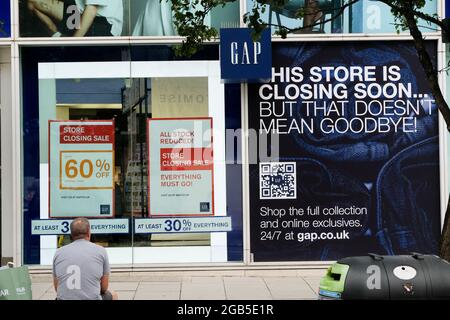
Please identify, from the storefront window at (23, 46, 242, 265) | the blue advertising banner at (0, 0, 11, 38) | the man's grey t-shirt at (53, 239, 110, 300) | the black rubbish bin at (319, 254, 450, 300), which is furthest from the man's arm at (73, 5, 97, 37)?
the black rubbish bin at (319, 254, 450, 300)

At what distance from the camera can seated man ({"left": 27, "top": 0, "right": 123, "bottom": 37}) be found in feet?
38.6

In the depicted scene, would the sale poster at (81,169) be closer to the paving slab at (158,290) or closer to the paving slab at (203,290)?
the paving slab at (158,290)

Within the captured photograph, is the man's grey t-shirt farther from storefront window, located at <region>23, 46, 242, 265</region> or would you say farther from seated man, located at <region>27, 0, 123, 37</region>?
seated man, located at <region>27, 0, 123, 37</region>

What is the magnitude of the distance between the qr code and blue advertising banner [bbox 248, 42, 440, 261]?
2 centimetres

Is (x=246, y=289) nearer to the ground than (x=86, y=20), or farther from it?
nearer to the ground

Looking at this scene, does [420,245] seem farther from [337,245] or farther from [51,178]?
[51,178]

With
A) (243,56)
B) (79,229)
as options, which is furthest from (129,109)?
(79,229)

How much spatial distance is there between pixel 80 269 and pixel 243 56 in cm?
591

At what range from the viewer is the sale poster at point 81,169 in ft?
39.0

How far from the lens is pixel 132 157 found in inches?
469

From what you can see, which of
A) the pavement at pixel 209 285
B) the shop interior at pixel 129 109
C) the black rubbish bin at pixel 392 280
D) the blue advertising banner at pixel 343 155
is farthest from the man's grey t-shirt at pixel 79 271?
the blue advertising banner at pixel 343 155

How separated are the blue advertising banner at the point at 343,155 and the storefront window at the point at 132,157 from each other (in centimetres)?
63

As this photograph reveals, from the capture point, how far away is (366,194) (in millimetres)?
11883

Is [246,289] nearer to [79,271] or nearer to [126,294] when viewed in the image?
[126,294]
